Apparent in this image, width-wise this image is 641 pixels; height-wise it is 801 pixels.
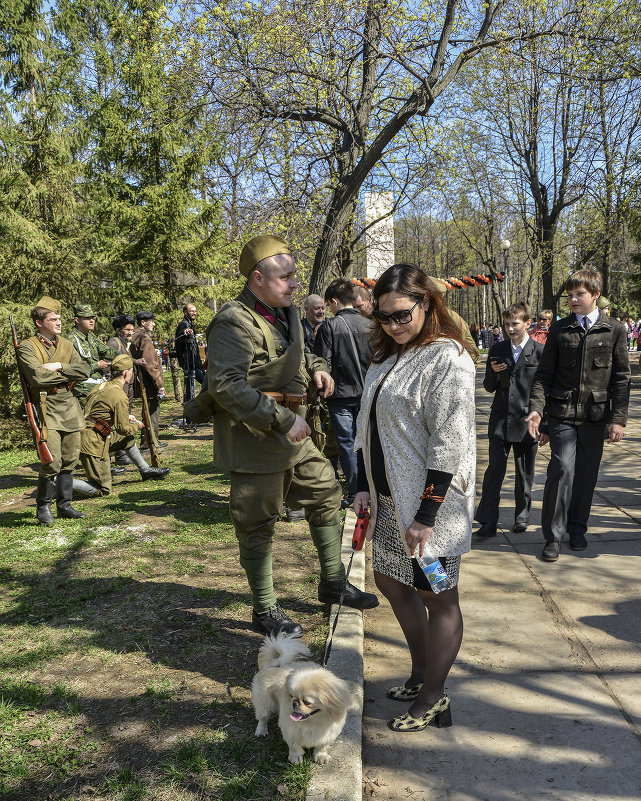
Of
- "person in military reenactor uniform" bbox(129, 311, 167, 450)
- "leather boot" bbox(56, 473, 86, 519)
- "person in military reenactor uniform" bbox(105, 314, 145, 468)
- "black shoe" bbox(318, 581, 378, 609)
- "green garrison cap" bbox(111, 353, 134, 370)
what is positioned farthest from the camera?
"person in military reenactor uniform" bbox(129, 311, 167, 450)

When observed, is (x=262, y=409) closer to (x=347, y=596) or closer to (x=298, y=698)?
(x=298, y=698)

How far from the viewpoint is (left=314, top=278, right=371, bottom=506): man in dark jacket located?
6426mm

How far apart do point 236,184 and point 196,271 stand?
2.64 meters

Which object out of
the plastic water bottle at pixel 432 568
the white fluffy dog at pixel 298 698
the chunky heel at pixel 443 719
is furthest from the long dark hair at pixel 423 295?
the chunky heel at pixel 443 719

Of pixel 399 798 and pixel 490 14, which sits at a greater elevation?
pixel 490 14

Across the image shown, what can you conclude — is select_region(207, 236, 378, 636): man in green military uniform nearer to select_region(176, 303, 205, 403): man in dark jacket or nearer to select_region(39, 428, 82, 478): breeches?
select_region(39, 428, 82, 478): breeches

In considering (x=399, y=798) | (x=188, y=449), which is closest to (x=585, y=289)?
(x=399, y=798)

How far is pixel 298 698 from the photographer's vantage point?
249cm

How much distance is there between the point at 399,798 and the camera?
2570 mm

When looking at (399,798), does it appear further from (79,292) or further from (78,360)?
(79,292)

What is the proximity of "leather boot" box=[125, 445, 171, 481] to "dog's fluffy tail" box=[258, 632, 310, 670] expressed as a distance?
19.2 ft

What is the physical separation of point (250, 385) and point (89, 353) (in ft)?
19.2

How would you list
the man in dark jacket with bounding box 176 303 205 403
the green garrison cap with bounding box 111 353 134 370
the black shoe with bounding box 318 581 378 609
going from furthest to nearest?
the man in dark jacket with bounding box 176 303 205 403 → the green garrison cap with bounding box 111 353 134 370 → the black shoe with bounding box 318 581 378 609

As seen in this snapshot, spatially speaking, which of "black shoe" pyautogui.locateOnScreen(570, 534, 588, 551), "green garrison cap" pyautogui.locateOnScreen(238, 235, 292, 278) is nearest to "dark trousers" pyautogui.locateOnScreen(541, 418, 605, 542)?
"black shoe" pyautogui.locateOnScreen(570, 534, 588, 551)
